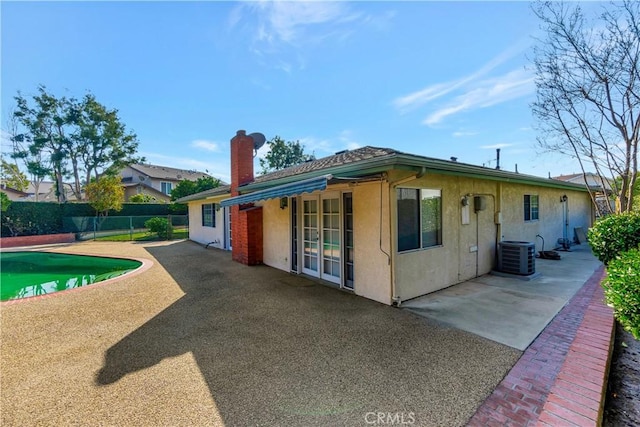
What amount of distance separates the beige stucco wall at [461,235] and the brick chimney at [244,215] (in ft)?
26.3

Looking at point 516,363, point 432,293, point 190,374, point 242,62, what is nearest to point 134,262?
point 242,62

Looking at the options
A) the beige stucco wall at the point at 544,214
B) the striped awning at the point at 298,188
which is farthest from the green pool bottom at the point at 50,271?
the beige stucco wall at the point at 544,214

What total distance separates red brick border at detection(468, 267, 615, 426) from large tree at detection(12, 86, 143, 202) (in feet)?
150

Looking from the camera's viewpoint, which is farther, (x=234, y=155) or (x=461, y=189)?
(x=234, y=155)

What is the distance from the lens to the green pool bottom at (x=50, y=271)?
11.8 m

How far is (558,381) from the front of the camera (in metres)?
3.94

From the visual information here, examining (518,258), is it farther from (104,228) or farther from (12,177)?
(12,177)

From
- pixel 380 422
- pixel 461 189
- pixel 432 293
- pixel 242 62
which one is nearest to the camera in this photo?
pixel 380 422

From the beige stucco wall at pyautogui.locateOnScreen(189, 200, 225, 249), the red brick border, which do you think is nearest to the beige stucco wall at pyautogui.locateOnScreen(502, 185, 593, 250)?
the red brick border

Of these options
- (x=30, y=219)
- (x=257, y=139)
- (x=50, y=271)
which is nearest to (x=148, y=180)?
(x=30, y=219)

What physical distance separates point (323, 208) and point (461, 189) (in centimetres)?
489

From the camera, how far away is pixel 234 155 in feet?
47.1

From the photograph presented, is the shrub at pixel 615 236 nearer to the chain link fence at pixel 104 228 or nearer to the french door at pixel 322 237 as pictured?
the french door at pixel 322 237

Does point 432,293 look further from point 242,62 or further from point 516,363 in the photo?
point 242,62
